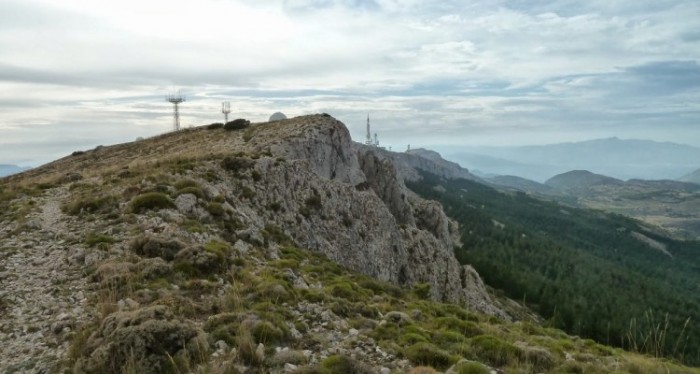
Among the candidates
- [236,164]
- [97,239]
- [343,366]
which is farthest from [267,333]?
[236,164]

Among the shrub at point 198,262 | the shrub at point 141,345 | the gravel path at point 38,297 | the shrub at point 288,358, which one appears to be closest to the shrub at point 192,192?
the gravel path at point 38,297

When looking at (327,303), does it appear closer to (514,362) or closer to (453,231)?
(514,362)

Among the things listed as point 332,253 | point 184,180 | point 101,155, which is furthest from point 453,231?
point 184,180

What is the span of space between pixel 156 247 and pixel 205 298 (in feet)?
16.3

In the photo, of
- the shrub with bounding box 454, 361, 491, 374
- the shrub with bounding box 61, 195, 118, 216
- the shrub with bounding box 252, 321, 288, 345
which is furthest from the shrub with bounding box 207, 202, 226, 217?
the shrub with bounding box 454, 361, 491, 374

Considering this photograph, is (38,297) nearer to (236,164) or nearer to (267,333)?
(267,333)

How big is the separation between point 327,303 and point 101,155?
75871 millimetres

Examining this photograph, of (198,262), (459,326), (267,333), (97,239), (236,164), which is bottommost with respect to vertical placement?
(459,326)

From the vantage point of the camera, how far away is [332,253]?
39.5m

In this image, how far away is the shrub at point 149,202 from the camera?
25259 millimetres

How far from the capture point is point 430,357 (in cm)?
1279

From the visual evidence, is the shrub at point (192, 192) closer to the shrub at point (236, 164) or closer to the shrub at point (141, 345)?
the shrub at point (236, 164)

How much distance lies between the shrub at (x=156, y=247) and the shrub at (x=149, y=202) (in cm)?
607

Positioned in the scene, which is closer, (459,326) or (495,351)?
(495,351)
